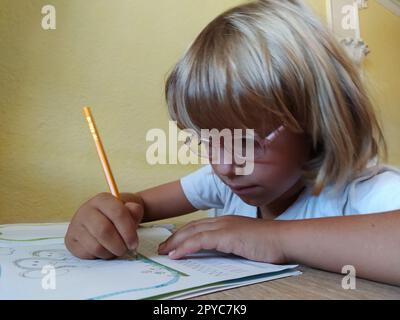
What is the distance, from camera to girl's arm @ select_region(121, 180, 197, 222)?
2.25ft

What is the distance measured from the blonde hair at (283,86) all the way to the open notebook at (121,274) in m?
0.18

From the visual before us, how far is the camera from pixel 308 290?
0.27m

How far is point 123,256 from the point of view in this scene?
1.18 feet

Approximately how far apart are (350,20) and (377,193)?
→ 4.61ft

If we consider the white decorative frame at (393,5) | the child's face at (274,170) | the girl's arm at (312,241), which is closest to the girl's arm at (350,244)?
the girl's arm at (312,241)

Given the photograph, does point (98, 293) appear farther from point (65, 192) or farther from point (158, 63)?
point (158, 63)

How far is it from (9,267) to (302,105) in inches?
14.6

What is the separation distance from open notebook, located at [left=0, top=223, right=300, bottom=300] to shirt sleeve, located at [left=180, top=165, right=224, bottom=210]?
13.2 inches

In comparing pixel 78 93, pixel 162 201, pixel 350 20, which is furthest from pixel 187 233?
pixel 350 20

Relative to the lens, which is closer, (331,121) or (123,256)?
(123,256)

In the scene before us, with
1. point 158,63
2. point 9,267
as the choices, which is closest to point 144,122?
point 158,63

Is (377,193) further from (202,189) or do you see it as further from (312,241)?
(202,189)

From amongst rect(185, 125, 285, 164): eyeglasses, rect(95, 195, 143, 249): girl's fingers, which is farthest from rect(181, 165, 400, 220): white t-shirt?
rect(95, 195, 143, 249): girl's fingers
